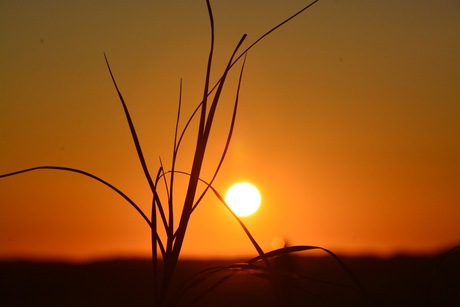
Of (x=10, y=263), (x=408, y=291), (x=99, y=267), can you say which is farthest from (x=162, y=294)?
(x=10, y=263)

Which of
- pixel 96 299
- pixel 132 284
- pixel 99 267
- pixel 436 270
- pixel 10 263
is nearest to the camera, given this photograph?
pixel 436 270

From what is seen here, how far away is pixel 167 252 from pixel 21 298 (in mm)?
2102

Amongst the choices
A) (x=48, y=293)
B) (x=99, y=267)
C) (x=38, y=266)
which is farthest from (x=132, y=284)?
(x=38, y=266)

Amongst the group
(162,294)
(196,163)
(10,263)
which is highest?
(10,263)

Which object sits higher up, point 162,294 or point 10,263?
point 10,263

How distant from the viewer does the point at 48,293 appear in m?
2.64

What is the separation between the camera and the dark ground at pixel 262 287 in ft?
3.11

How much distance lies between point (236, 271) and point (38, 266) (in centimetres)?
392

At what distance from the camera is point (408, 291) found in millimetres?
1640

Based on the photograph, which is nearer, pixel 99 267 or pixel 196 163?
pixel 196 163

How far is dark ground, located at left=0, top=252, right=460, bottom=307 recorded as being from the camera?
95 cm

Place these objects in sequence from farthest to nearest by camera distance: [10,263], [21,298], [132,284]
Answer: [10,263]
[132,284]
[21,298]

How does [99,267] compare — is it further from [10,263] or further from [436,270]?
[436,270]

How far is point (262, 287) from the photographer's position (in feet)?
7.07
